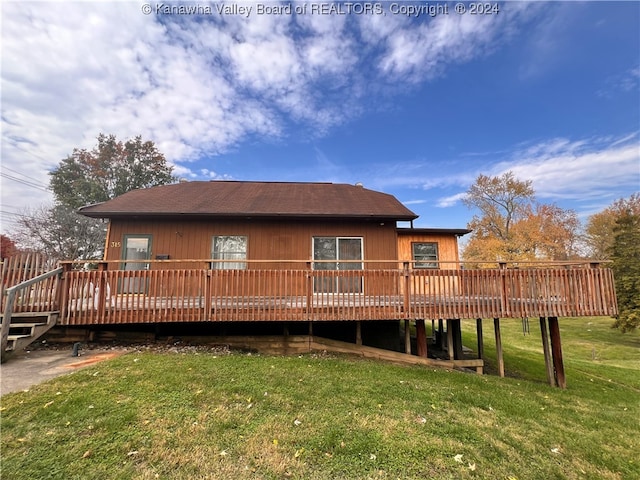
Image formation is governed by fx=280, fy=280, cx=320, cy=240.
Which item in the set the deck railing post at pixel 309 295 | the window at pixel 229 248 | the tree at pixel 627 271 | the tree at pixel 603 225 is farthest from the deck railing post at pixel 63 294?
the tree at pixel 603 225

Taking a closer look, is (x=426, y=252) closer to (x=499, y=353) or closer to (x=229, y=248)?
(x=499, y=353)

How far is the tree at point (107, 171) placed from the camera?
2347 cm

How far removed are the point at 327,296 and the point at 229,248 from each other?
4.21m

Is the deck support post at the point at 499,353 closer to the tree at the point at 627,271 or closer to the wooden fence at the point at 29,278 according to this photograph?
the wooden fence at the point at 29,278

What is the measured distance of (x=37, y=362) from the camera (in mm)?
5230

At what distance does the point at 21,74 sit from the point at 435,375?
1952 cm

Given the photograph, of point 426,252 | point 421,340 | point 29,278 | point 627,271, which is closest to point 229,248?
point 29,278

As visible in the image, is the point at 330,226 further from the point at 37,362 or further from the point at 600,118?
the point at 600,118

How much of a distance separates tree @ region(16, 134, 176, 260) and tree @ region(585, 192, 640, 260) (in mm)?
42249

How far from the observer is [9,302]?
5344 mm

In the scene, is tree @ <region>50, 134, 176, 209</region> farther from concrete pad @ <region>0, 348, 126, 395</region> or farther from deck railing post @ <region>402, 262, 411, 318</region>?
deck railing post @ <region>402, 262, 411, 318</region>

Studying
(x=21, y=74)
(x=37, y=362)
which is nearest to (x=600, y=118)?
(x=37, y=362)

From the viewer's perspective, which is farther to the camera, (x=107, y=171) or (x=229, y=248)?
(x=107, y=171)

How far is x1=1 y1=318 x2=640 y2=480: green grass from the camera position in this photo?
113 inches
